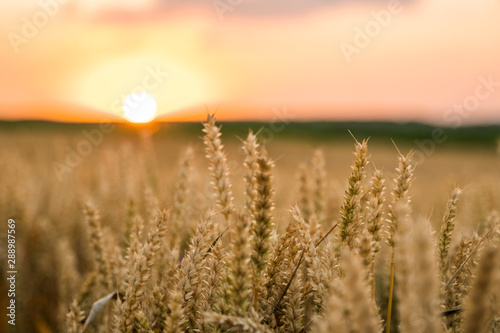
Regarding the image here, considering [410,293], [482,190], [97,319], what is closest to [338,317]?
[410,293]

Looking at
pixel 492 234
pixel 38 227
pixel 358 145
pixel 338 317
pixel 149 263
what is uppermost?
pixel 38 227

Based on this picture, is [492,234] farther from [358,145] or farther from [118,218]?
[118,218]

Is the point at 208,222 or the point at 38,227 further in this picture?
the point at 38,227

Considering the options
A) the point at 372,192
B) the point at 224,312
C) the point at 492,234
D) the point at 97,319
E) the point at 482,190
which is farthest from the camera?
the point at 482,190

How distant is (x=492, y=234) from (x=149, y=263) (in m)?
1.22

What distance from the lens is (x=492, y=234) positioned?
1.49 meters

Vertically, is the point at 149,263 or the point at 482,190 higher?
the point at 482,190

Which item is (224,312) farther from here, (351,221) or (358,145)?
(358,145)

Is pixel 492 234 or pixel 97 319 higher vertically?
pixel 492 234

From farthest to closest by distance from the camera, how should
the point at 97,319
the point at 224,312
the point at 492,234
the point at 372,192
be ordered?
the point at 97,319 → the point at 492,234 → the point at 372,192 → the point at 224,312

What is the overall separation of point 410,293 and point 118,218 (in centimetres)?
285

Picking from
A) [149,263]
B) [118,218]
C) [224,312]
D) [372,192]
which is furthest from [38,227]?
[372,192]

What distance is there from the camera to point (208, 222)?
4.05 ft

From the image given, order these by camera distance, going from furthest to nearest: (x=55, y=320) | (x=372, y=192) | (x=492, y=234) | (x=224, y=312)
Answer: (x=55, y=320) < (x=492, y=234) < (x=372, y=192) < (x=224, y=312)
